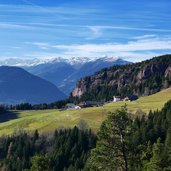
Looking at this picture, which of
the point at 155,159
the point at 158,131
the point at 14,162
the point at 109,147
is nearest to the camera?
the point at 109,147

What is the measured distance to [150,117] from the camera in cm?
17238

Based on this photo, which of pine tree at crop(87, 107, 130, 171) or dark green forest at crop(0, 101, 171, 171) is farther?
dark green forest at crop(0, 101, 171, 171)

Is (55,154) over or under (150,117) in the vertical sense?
under

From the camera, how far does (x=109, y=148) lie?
3781 centimetres

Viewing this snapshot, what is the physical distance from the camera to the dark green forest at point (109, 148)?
37781mm

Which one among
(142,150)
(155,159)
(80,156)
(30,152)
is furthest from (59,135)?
(142,150)

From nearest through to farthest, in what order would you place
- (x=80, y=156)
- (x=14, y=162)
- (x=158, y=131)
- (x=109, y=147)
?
(x=109, y=147), (x=158, y=131), (x=80, y=156), (x=14, y=162)

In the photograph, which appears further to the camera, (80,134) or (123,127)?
(80,134)

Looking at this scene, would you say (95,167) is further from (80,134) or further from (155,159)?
(80,134)

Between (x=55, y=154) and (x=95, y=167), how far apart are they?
133778 millimetres

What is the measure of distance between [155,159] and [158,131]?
92.9 m

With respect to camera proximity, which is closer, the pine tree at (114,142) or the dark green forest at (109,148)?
the pine tree at (114,142)

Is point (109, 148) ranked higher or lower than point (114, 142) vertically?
lower

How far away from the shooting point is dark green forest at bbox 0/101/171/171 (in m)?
37.8
